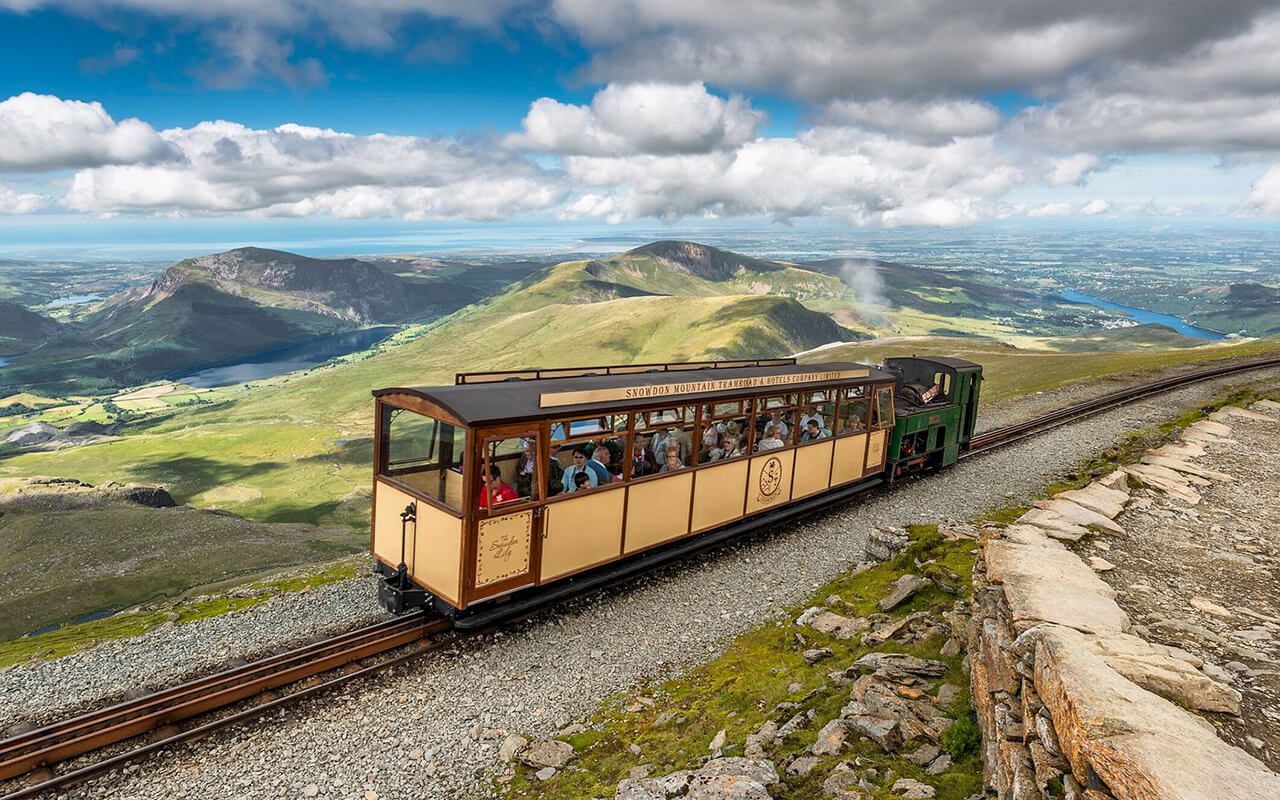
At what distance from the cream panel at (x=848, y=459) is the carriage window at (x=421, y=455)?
1021 cm

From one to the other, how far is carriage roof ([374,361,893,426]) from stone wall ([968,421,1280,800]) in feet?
20.4

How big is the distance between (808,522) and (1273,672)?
36.1 ft

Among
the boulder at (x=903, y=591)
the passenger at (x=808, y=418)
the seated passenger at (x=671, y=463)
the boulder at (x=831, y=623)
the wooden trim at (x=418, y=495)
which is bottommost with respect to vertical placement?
the boulder at (x=831, y=623)

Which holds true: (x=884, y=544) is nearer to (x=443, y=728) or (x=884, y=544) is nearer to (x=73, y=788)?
(x=443, y=728)

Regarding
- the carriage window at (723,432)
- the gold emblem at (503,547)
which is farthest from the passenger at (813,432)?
the gold emblem at (503,547)

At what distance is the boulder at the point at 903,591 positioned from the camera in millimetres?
11039

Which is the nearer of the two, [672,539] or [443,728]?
[443,728]

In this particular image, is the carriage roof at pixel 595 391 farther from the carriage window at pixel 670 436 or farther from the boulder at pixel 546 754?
the boulder at pixel 546 754

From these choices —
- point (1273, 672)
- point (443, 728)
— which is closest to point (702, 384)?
point (443, 728)

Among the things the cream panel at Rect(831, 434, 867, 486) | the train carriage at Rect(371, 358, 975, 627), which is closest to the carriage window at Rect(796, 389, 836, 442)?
the train carriage at Rect(371, 358, 975, 627)

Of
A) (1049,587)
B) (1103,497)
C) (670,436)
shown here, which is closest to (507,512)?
(670,436)

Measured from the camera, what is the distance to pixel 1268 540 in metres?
10.8

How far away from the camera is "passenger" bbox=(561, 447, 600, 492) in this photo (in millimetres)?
12125

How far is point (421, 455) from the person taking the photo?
12352mm
